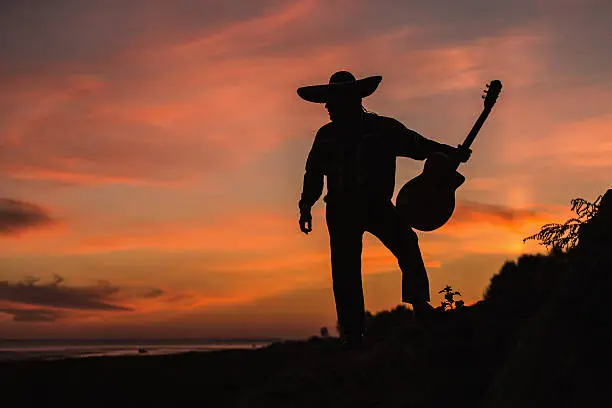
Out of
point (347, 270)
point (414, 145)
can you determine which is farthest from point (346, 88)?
point (347, 270)

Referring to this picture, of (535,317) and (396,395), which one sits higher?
(535,317)

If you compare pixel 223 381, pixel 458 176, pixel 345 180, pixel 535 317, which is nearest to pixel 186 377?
pixel 223 381

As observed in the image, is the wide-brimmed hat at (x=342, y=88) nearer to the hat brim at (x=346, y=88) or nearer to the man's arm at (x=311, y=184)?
the hat brim at (x=346, y=88)

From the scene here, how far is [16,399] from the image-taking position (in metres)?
10.6

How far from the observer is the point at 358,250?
1070cm

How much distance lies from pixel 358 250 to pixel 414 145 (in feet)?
4.83

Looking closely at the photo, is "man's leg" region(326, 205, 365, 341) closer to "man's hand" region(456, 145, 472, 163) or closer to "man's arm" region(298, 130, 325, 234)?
"man's arm" region(298, 130, 325, 234)

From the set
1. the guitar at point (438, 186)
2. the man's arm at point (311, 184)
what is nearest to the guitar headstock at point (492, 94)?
the guitar at point (438, 186)

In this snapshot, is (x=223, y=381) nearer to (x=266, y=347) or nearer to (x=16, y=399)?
(x=266, y=347)

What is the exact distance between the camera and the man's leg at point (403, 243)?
1037 centimetres

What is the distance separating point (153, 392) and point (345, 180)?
11.7ft

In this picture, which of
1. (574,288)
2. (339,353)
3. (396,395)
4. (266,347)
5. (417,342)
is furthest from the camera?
(266,347)

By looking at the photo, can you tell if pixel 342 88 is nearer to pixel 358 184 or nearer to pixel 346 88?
pixel 346 88

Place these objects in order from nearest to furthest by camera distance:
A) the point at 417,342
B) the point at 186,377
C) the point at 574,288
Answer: the point at 574,288 < the point at 417,342 < the point at 186,377
